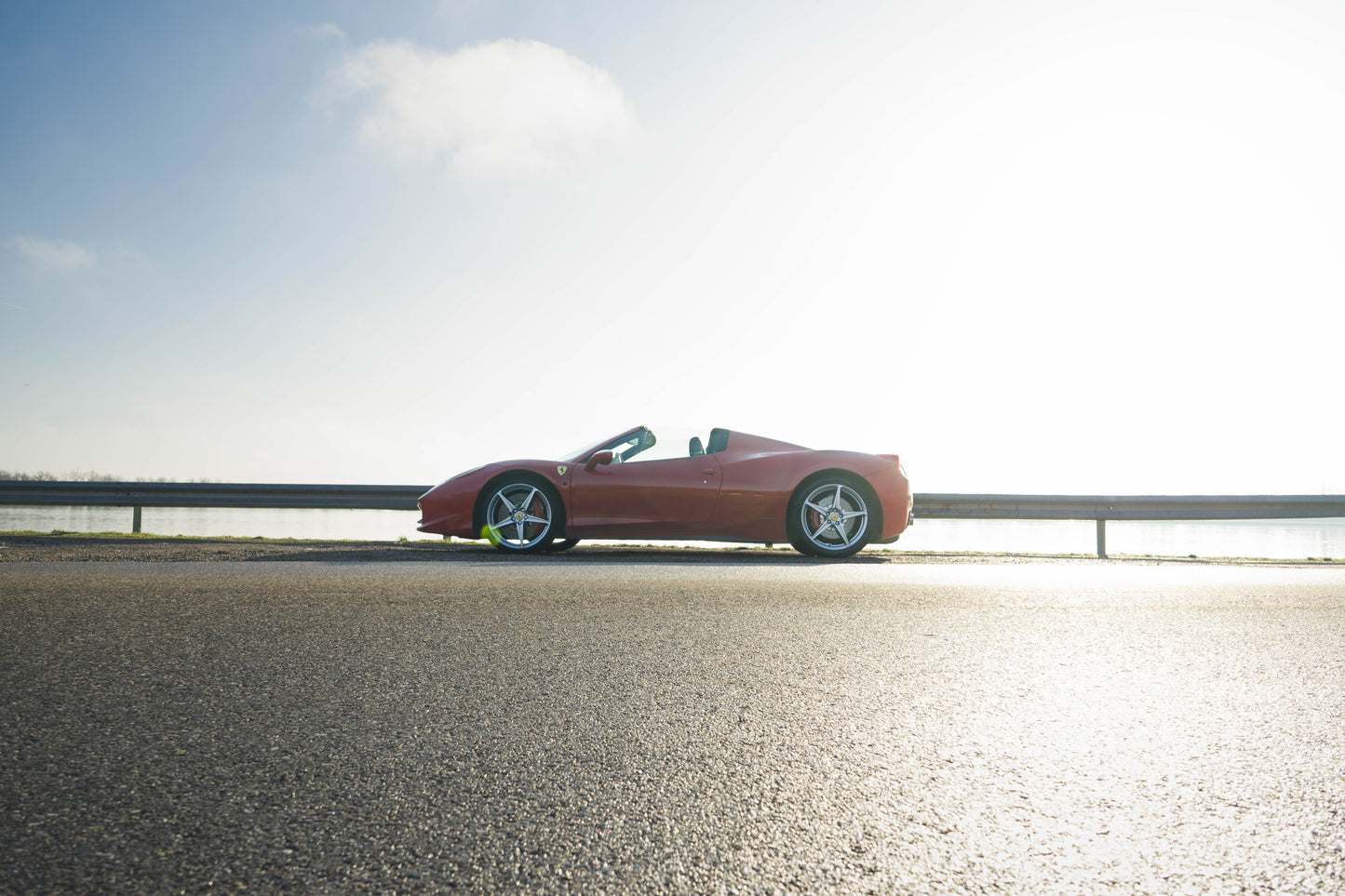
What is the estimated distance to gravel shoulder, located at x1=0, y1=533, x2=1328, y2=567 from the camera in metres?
6.68

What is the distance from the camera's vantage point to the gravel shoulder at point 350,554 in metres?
6.68

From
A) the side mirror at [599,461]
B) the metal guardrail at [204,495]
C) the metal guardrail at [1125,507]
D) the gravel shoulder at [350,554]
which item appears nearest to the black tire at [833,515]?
the gravel shoulder at [350,554]

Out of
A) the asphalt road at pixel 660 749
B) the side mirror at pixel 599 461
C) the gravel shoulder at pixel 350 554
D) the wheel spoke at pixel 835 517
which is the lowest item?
the asphalt road at pixel 660 749

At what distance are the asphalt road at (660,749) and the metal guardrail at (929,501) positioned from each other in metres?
5.95

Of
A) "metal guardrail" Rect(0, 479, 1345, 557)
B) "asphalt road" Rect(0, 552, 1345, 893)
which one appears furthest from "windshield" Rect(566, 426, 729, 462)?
"asphalt road" Rect(0, 552, 1345, 893)

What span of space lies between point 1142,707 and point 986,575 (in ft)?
11.8

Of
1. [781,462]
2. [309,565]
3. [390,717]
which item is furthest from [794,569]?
[390,717]

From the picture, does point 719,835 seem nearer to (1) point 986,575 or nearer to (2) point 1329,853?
(2) point 1329,853

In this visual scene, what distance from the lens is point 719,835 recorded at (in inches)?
58.6

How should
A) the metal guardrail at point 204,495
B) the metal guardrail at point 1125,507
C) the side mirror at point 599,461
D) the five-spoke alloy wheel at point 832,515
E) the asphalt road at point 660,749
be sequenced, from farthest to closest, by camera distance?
the metal guardrail at point 204,495 < the metal guardrail at point 1125,507 < the side mirror at point 599,461 < the five-spoke alloy wheel at point 832,515 < the asphalt road at point 660,749

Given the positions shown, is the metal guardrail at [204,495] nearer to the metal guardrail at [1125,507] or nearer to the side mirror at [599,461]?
the side mirror at [599,461]

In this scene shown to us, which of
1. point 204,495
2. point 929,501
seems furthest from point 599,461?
point 204,495

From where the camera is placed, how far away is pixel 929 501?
10.2m

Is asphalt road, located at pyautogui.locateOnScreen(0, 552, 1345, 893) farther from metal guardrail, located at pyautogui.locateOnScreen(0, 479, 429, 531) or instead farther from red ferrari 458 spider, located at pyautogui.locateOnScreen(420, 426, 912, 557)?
metal guardrail, located at pyautogui.locateOnScreen(0, 479, 429, 531)
